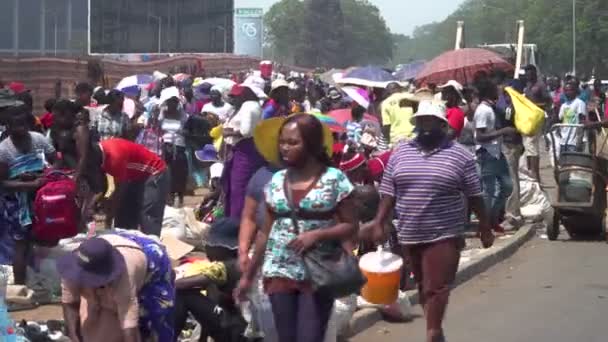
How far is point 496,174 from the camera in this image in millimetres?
14805

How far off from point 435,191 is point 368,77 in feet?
42.2

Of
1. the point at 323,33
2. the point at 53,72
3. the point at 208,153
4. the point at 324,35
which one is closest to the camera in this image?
the point at 208,153

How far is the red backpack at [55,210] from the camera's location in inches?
387

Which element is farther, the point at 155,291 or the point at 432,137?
the point at 432,137

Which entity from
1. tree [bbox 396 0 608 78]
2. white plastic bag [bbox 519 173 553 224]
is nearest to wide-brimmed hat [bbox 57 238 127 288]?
white plastic bag [bbox 519 173 553 224]

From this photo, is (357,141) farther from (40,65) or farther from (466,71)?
(40,65)

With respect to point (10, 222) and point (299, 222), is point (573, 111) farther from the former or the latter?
point (299, 222)

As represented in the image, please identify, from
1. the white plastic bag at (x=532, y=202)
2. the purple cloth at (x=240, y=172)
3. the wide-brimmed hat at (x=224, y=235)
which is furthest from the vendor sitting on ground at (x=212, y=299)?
the white plastic bag at (x=532, y=202)

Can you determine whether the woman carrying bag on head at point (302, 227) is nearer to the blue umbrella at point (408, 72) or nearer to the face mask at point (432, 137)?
the face mask at point (432, 137)

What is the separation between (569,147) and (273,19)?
14349cm

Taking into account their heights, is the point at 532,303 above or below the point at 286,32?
above

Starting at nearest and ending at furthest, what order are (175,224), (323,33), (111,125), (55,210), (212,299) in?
(212,299) < (55,210) < (175,224) < (111,125) < (323,33)

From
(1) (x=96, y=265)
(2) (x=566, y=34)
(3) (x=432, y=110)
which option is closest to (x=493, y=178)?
(3) (x=432, y=110)

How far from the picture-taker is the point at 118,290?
647 cm
